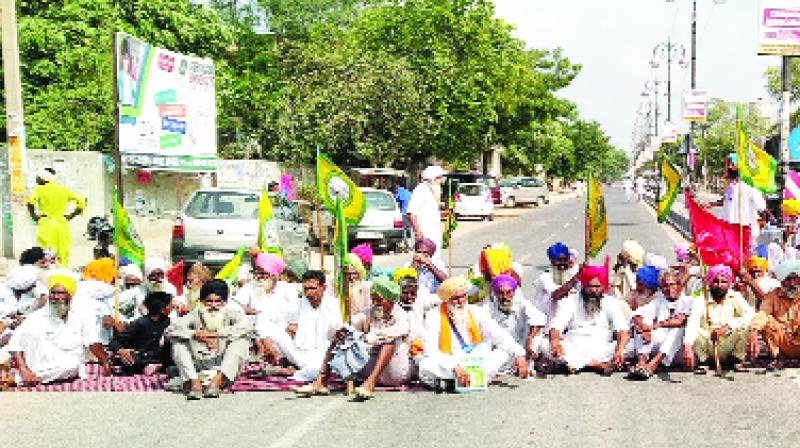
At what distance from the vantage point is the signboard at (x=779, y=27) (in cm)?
1795

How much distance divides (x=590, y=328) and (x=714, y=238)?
2.00 m

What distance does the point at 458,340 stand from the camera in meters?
7.85

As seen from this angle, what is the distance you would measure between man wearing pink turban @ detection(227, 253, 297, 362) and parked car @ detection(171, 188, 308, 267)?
5.63m

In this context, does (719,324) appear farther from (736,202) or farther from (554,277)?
(736,202)

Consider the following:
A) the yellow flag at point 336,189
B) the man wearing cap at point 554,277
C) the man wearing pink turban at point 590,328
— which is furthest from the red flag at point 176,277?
the man wearing pink turban at point 590,328

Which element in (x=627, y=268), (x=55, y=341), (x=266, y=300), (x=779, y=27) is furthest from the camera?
(x=779, y=27)

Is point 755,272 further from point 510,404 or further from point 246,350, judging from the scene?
point 246,350

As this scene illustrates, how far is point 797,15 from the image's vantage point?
1797 centimetres

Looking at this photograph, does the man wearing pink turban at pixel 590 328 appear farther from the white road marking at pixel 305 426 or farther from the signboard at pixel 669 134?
the signboard at pixel 669 134

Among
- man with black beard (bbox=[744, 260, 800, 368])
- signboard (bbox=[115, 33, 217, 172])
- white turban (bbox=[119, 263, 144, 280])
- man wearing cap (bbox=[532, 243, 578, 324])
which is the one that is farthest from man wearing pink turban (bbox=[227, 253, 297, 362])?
signboard (bbox=[115, 33, 217, 172])

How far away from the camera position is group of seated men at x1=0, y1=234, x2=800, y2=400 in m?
7.75

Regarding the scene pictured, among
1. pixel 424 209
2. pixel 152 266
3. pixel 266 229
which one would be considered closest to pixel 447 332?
pixel 424 209

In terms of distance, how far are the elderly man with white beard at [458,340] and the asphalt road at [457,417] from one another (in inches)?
8.1

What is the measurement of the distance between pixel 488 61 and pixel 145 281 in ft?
95.1
